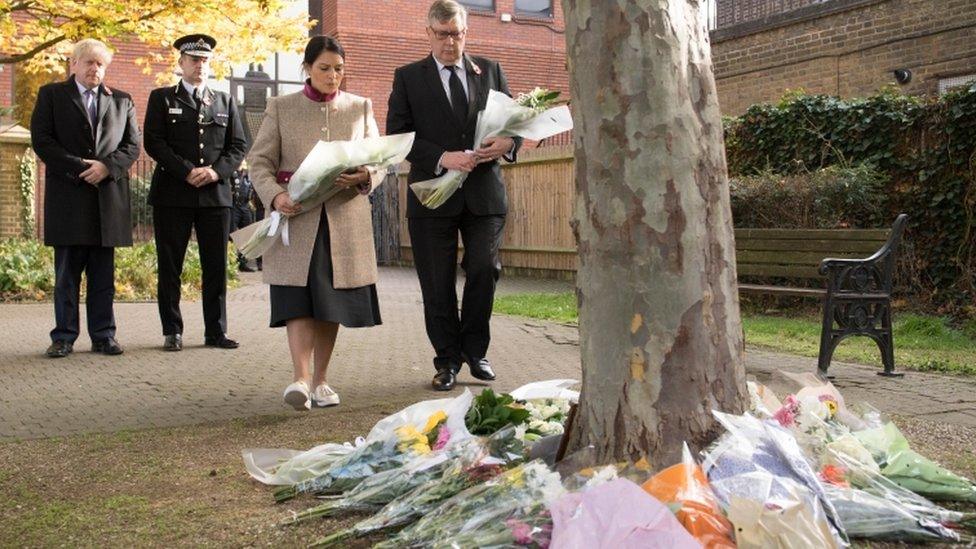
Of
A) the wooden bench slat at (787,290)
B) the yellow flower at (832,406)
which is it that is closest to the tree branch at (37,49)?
the wooden bench slat at (787,290)

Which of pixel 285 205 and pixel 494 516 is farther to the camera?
pixel 285 205

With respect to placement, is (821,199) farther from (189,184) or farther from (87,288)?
(87,288)

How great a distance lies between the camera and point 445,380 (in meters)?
6.86

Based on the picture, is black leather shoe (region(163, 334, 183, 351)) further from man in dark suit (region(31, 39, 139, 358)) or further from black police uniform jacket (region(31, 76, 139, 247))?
black police uniform jacket (region(31, 76, 139, 247))

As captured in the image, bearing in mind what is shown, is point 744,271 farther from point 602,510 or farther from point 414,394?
point 602,510

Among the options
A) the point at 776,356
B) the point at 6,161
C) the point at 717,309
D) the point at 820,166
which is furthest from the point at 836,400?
the point at 6,161

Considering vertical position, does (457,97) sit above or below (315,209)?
above

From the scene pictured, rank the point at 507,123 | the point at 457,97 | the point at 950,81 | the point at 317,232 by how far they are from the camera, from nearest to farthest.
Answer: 1. the point at 317,232
2. the point at 507,123
3. the point at 457,97
4. the point at 950,81

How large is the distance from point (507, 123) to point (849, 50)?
44.1 ft

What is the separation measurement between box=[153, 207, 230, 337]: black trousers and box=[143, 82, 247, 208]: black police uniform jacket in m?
0.11

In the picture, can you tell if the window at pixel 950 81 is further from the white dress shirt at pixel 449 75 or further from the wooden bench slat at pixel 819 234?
the white dress shirt at pixel 449 75

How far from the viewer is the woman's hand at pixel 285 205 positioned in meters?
6.05

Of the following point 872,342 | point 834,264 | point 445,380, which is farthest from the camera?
point 872,342

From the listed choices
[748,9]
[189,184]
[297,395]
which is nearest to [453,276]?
[297,395]
